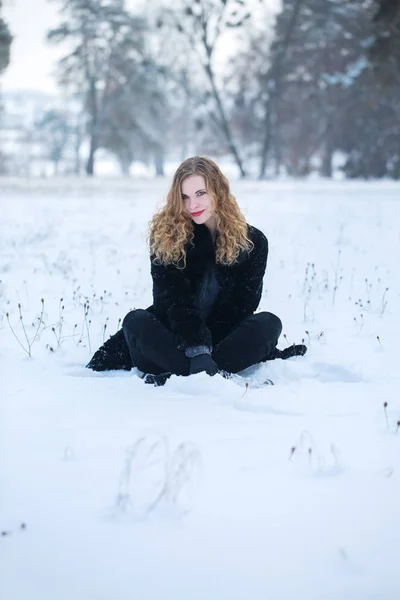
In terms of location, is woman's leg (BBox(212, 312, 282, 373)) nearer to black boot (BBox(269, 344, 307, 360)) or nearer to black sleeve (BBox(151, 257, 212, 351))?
black sleeve (BBox(151, 257, 212, 351))

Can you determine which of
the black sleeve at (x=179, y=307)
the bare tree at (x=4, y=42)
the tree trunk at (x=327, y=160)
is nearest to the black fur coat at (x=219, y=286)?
the black sleeve at (x=179, y=307)

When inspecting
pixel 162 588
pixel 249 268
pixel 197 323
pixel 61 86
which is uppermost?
pixel 61 86

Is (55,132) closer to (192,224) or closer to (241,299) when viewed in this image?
(192,224)

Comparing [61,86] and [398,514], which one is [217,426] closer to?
[398,514]

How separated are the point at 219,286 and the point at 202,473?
1.67m

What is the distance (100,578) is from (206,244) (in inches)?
94.7

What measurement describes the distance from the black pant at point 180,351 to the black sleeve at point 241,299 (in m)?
0.17

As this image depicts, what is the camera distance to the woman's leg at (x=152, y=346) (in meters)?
3.57

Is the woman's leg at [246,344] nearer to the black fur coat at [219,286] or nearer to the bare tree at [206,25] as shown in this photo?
the black fur coat at [219,286]

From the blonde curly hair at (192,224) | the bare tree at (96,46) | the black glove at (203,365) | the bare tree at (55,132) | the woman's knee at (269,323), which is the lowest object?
the black glove at (203,365)

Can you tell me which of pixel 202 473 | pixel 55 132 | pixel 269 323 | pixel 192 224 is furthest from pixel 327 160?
pixel 202 473

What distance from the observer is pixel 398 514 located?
89.6 inches

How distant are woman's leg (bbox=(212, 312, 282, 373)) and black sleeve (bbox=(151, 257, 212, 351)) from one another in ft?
0.51

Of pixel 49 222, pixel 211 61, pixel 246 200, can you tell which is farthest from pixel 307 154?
pixel 49 222
